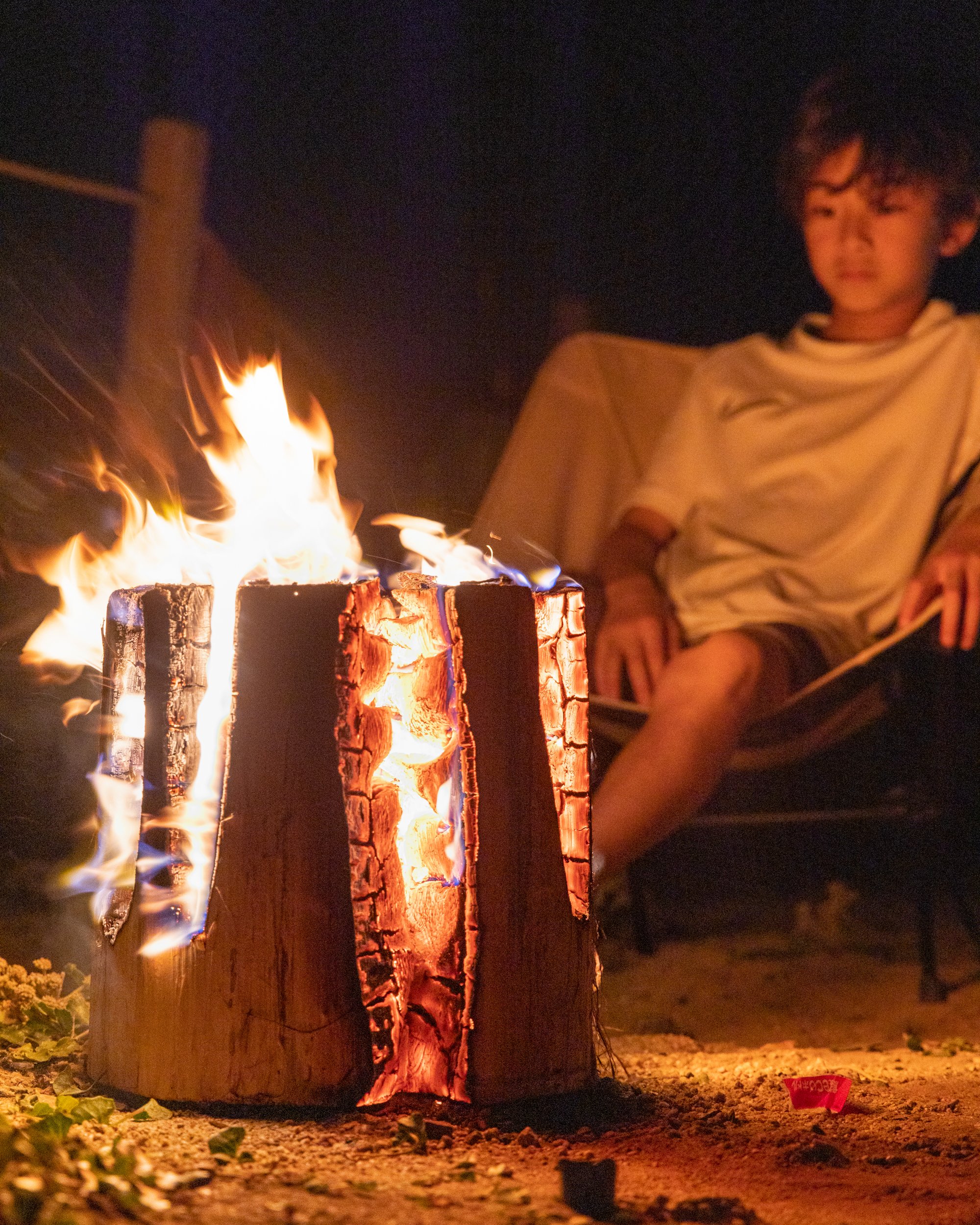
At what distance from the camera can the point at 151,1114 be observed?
1785 millimetres

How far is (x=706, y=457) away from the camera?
4.15m

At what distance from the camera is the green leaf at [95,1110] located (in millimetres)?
1738

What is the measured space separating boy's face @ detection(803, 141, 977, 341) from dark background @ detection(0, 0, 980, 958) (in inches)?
14.8

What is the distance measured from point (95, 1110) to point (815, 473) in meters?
3.08

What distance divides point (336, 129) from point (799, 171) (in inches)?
70.2

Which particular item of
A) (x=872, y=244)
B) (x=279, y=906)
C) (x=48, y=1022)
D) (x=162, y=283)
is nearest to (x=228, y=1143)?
(x=279, y=906)

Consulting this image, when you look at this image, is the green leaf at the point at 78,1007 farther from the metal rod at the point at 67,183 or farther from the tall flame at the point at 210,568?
the metal rod at the point at 67,183

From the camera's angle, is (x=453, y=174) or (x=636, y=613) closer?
(x=636, y=613)

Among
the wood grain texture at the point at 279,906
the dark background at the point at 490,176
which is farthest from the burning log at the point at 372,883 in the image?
the dark background at the point at 490,176

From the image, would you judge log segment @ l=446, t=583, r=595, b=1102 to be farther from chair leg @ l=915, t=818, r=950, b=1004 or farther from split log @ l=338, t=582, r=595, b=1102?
chair leg @ l=915, t=818, r=950, b=1004

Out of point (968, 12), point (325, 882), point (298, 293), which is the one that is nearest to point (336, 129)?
point (298, 293)

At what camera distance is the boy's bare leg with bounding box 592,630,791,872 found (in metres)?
3.38

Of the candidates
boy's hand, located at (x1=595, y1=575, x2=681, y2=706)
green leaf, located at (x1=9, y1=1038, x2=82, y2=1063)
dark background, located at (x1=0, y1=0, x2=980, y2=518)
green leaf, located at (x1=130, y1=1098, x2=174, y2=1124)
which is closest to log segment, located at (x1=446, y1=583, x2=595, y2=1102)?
green leaf, located at (x1=130, y1=1098, x2=174, y2=1124)

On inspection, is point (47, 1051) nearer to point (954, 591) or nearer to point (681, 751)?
point (681, 751)
